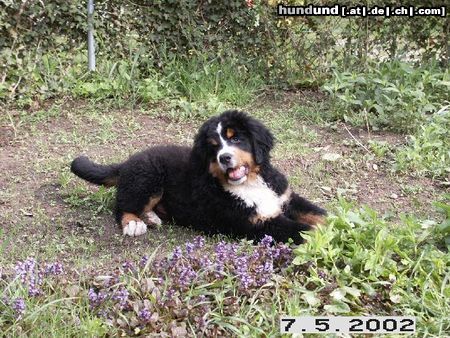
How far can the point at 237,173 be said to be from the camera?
16.0 ft

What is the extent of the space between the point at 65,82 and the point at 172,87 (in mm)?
1197

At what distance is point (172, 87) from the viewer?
794 cm

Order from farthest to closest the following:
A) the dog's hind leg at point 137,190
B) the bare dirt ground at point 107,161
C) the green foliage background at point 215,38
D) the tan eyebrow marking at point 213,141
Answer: the green foliage background at point 215,38 < the dog's hind leg at point 137,190 < the bare dirt ground at point 107,161 < the tan eyebrow marking at point 213,141

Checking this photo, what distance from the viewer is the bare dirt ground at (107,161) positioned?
16.3 ft

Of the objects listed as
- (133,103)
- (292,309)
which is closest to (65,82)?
(133,103)

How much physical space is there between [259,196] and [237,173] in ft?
0.81

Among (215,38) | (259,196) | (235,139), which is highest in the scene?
(215,38)

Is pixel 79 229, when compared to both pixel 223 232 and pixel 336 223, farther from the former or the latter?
pixel 336 223

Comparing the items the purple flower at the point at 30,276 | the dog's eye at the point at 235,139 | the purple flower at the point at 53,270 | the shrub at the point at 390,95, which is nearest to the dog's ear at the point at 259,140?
the dog's eye at the point at 235,139

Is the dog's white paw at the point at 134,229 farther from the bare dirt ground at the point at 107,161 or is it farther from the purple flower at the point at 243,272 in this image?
the purple flower at the point at 243,272

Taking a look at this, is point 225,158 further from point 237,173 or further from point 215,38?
point 215,38

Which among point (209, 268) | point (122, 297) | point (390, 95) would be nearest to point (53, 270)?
point (122, 297)

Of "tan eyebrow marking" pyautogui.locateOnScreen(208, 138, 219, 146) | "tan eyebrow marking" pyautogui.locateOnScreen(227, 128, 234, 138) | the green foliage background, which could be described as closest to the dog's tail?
"tan eyebrow marking" pyautogui.locateOnScreen(208, 138, 219, 146)

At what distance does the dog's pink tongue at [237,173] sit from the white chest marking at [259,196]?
10cm
